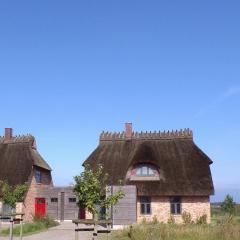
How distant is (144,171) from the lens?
1665 inches

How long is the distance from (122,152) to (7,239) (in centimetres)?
1869

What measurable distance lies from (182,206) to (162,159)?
183 inches

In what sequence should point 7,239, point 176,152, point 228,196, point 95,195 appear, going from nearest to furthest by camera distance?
1. point 95,195
2. point 7,239
3. point 176,152
4. point 228,196

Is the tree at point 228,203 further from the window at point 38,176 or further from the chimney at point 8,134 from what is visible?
the chimney at point 8,134

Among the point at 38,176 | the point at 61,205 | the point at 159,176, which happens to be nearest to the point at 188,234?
the point at 159,176

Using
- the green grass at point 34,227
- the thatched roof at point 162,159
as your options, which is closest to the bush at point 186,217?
the thatched roof at point 162,159

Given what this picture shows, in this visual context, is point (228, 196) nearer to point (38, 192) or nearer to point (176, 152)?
point (176, 152)

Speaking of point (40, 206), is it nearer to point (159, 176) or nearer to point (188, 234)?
point (159, 176)

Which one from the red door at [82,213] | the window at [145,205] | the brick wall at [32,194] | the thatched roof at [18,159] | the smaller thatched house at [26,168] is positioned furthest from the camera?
the red door at [82,213]

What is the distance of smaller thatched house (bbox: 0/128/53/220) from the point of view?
45031 millimetres

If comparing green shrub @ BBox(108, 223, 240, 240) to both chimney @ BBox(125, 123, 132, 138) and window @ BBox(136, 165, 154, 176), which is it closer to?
window @ BBox(136, 165, 154, 176)

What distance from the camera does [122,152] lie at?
45.1m

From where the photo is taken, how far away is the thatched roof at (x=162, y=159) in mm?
40500

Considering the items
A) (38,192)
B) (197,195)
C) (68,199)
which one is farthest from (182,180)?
(38,192)
